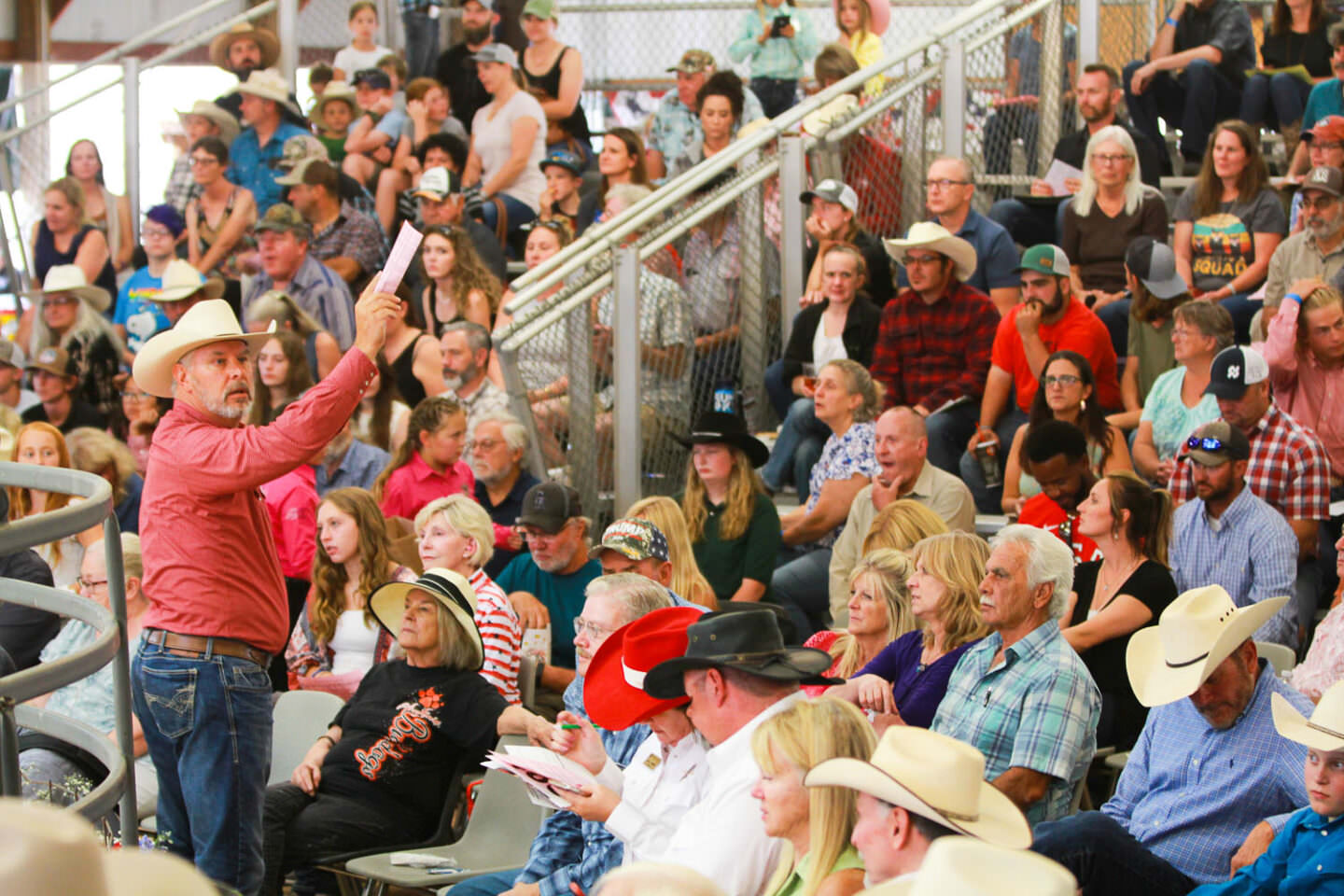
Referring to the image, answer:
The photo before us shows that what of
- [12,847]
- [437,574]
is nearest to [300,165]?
[437,574]

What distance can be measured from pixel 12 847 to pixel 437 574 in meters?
3.81

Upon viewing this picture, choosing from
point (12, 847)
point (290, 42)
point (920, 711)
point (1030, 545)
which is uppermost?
point (290, 42)

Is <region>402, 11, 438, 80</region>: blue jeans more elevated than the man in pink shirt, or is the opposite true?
<region>402, 11, 438, 80</region>: blue jeans

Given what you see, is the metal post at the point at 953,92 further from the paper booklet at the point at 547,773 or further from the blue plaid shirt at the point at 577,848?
the paper booklet at the point at 547,773

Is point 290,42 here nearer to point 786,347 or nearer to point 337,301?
point 337,301

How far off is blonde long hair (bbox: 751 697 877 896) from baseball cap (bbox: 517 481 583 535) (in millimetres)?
2813

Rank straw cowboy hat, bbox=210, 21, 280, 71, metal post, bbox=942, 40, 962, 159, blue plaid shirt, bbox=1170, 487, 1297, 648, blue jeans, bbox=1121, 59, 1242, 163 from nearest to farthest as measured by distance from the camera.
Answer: blue plaid shirt, bbox=1170, 487, 1297, 648, metal post, bbox=942, 40, 962, 159, blue jeans, bbox=1121, 59, 1242, 163, straw cowboy hat, bbox=210, 21, 280, 71

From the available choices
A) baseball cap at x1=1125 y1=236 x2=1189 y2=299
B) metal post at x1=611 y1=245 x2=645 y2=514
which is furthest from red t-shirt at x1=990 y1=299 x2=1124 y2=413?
metal post at x1=611 y1=245 x2=645 y2=514

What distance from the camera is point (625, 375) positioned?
288 inches

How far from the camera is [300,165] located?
974 cm

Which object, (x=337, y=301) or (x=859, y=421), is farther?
(x=337, y=301)

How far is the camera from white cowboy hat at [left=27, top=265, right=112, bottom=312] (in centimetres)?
984

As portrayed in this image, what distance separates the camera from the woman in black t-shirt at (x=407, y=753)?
5.18m

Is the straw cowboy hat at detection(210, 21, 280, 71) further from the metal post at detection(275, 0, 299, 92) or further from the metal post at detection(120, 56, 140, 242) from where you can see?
the metal post at detection(120, 56, 140, 242)
